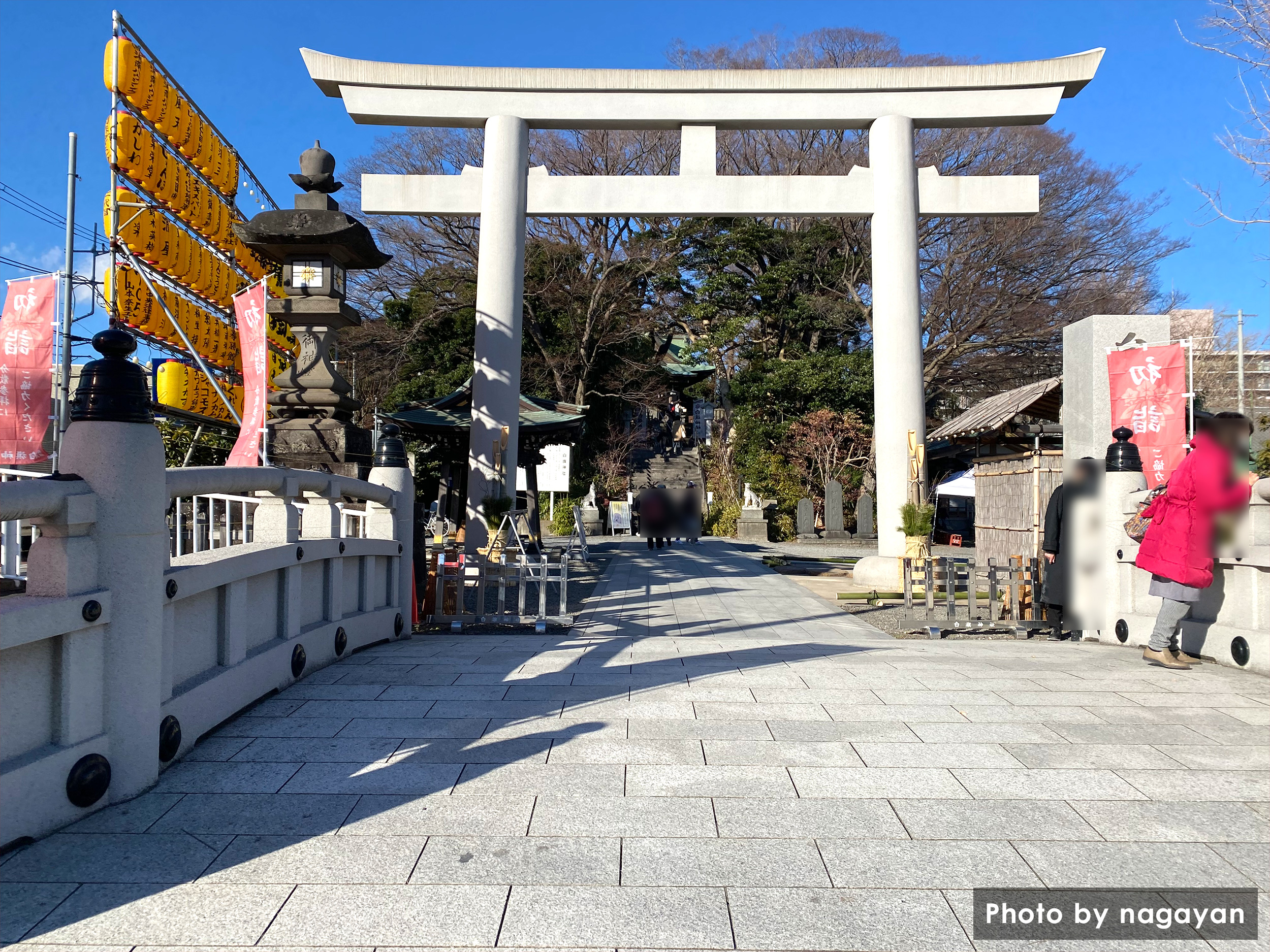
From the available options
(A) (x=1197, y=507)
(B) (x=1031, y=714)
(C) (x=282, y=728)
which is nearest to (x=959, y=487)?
(A) (x=1197, y=507)

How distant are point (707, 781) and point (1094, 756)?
1.94 meters

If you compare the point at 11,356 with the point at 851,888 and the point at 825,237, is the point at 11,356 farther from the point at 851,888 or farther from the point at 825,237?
the point at 825,237

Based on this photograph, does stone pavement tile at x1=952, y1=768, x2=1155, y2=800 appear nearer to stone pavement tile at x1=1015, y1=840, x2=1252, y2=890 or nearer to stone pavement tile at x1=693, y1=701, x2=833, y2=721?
stone pavement tile at x1=1015, y1=840, x2=1252, y2=890

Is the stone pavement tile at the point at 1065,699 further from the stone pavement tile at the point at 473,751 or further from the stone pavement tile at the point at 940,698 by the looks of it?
the stone pavement tile at the point at 473,751

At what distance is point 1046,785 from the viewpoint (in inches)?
142

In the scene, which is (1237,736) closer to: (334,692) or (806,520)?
(334,692)

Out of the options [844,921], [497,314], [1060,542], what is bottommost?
[844,921]

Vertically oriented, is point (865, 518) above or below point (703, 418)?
below

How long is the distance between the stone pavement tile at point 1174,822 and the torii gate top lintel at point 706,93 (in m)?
12.0

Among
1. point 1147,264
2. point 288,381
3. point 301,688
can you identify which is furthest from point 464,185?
point 1147,264

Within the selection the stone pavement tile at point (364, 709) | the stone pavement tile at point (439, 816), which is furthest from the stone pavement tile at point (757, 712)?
the stone pavement tile at point (439, 816)

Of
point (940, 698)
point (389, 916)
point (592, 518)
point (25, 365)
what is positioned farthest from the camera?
point (592, 518)

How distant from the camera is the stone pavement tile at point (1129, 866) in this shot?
2.73m

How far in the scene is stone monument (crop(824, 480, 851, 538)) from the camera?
24953 mm
